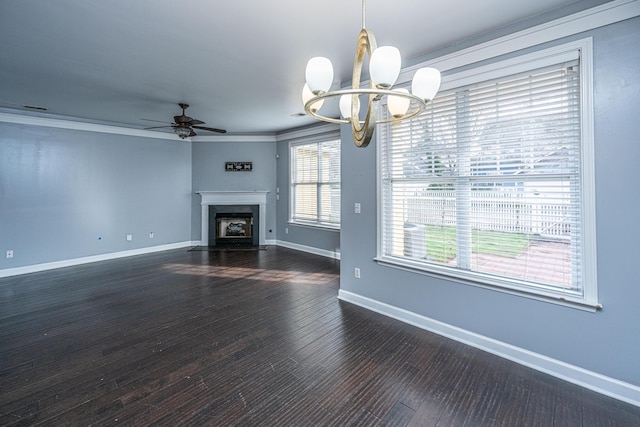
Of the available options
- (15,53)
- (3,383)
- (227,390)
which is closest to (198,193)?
(15,53)

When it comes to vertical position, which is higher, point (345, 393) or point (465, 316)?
point (465, 316)

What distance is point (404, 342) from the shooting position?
2.55m

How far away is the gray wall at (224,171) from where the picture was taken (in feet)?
22.2

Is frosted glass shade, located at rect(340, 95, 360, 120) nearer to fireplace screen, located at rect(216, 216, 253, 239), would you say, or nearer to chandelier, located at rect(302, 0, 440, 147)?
A: chandelier, located at rect(302, 0, 440, 147)

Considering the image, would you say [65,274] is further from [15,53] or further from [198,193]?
[15,53]

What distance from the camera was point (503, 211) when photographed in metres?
2.36

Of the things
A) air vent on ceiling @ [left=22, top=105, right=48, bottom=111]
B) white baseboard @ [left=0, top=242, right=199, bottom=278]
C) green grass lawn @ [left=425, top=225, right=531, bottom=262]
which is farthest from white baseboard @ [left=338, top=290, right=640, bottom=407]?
air vent on ceiling @ [left=22, top=105, right=48, bottom=111]

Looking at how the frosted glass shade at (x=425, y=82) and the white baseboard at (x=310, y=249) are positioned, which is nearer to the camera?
the frosted glass shade at (x=425, y=82)

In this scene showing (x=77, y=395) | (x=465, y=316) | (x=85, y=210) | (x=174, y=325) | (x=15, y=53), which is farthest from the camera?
(x=85, y=210)

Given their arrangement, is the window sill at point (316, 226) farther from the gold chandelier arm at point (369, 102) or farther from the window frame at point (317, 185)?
the gold chandelier arm at point (369, 102)

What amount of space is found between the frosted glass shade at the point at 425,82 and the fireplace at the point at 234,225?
5.77 metres

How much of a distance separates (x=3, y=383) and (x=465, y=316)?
142 inches

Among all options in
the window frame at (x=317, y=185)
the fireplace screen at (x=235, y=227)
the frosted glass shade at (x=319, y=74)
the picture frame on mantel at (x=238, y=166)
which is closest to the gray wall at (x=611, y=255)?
the frosted glass shade at (x=319, y=74)

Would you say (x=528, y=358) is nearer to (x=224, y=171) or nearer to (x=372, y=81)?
(x=372, y=81)
